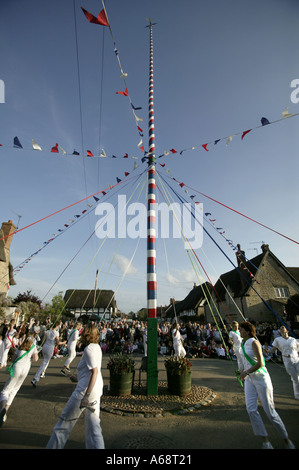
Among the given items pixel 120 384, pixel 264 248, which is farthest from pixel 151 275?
pixel 264 248

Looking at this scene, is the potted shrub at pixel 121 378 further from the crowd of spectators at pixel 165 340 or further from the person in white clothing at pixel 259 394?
the crowd of spectators at pixel 165 340

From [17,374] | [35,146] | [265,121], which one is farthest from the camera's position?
[35,146]

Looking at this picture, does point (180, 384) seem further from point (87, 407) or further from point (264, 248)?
point (264, 248)

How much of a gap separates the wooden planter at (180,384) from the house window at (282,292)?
77.3ft

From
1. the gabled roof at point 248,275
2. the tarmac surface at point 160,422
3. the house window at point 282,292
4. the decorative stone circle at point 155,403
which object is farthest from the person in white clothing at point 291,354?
the house window at point 282,292

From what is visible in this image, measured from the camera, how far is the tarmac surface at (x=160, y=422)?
362 cm

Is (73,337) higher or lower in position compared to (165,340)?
higher

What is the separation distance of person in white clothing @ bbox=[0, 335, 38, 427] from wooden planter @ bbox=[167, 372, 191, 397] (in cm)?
355

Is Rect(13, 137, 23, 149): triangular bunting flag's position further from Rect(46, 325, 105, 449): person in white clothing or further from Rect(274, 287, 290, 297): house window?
Rect(274, 287, 290, 297): house window

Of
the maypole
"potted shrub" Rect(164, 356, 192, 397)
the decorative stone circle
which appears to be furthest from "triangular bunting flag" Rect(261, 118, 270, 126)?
the decorative stone circle

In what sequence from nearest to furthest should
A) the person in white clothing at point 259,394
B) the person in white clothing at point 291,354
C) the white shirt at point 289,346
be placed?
the person in white clothing at point 259,394 < the person in white clothing at point 291,354 < the white shirt at point 289,346

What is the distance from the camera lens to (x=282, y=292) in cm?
2569

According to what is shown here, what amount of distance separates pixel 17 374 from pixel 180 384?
392 cm
